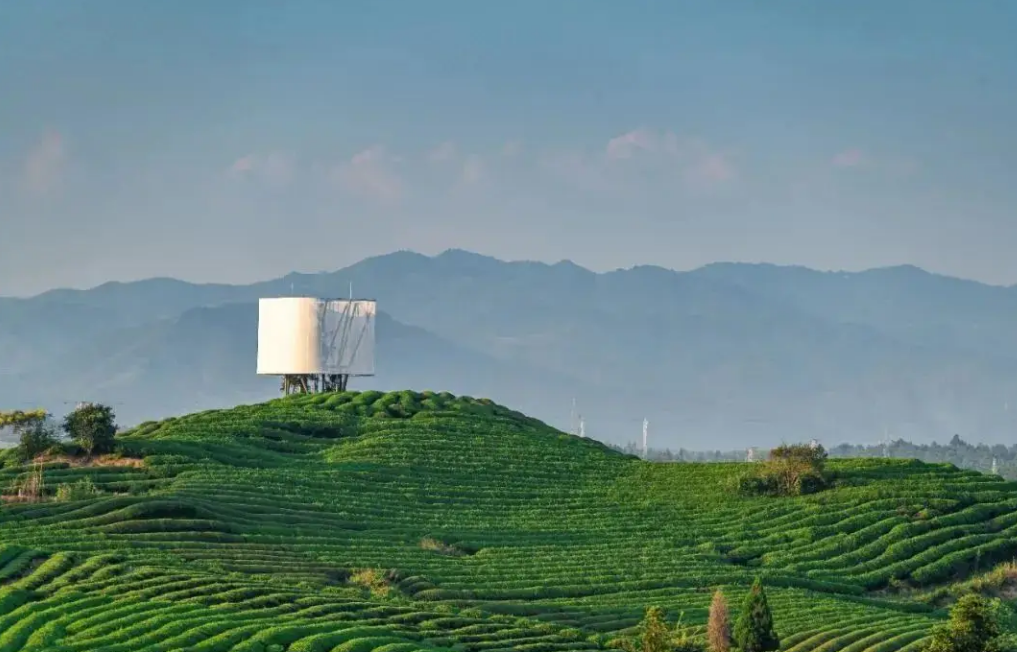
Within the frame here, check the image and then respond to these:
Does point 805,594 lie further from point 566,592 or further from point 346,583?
point 346,583

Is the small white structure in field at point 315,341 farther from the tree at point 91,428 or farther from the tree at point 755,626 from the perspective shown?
the tree at point 755,626

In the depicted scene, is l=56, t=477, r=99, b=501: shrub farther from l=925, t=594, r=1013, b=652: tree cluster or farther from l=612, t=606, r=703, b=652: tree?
l=925, t=594, r=1013, b=652: tree cluster

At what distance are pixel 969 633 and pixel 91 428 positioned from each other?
39.6 m

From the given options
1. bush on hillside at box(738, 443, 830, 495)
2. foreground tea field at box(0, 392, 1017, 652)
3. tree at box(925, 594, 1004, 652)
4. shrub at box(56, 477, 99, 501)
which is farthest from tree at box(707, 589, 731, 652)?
bush on hillside at box(738, 443, 830, 495)

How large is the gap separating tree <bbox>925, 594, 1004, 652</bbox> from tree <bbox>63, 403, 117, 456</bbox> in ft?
126

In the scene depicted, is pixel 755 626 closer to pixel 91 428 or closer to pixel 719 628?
pixel 719 628

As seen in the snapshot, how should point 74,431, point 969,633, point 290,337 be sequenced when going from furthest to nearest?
point 290,337
point 74,431
point 969,633

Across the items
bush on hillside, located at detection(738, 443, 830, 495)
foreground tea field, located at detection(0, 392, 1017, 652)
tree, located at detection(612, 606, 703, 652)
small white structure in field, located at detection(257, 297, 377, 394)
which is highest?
small white structure in field, located at detection(257, 297, 377, 394)

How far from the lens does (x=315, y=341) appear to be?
96.9 meters

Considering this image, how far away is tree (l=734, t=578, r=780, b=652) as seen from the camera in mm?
46812

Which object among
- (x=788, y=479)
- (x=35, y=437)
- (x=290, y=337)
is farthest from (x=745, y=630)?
(x=290, y=337)

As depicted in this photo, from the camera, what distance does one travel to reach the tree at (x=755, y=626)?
46.8m

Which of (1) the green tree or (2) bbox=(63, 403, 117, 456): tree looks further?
(1) the green tree

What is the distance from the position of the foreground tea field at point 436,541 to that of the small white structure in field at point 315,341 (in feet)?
12.8
